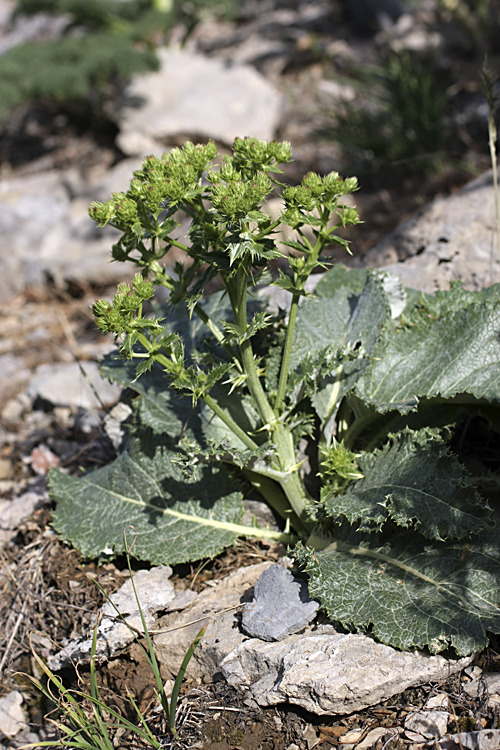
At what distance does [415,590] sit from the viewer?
2.22m

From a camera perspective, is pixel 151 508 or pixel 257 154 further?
pixel 151 508

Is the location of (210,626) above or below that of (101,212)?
below

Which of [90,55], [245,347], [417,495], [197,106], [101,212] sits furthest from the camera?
[90,55]

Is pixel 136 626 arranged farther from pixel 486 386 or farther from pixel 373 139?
pixel 373 139

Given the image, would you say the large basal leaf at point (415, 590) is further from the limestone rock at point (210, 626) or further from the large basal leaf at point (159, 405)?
the large basal leaf at point (159, 405)

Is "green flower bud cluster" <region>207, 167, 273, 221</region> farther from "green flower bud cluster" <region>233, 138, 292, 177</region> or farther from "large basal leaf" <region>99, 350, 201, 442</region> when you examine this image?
"large basal leaf" <region>99, 350, 201, 442</region>

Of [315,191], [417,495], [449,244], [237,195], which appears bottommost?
[417,495]

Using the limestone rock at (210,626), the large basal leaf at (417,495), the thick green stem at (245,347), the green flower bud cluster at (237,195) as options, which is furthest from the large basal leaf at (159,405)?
the green flower bud cluster at (237,195)

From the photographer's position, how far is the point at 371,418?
264 centimetres

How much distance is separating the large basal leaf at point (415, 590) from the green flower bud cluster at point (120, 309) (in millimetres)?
1058

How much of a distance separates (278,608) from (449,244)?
2341 millimetres

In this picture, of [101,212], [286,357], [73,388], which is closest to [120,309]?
[101,212]

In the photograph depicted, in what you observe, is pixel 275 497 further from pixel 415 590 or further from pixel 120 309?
pixel 120 309

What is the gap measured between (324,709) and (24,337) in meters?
4.51
